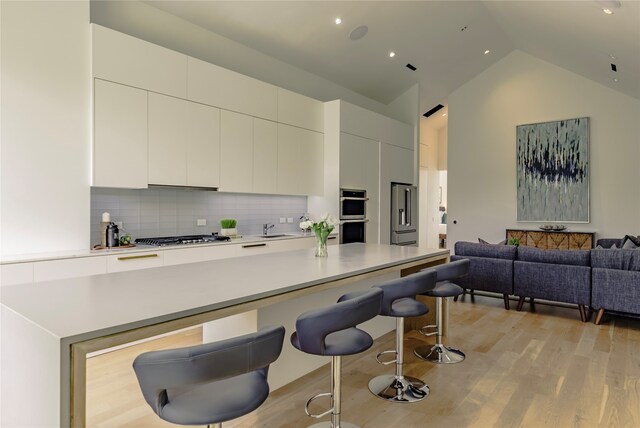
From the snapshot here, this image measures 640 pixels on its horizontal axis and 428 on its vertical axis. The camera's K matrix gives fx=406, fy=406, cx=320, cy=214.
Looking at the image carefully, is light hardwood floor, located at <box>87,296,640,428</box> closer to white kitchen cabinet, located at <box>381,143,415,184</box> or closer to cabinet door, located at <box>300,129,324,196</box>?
cabinet door, located at <box>300,129,324,196</box>

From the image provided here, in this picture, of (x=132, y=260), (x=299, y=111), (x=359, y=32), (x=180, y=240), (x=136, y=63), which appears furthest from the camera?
(x=359, y=32)

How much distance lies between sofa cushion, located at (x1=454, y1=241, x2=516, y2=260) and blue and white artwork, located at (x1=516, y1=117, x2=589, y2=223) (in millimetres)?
3640

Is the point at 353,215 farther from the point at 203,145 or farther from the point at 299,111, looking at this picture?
the point at 203,145

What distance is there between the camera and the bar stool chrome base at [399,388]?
2.60m

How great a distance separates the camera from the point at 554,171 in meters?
7.78

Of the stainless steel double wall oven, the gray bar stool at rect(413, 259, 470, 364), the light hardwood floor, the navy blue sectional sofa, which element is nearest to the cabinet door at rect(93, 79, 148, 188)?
the light hardwood floor

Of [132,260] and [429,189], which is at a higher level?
[429,189]

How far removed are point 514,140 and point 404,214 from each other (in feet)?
9.94

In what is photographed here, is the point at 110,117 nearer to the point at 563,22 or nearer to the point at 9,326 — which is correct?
the point at 9,326

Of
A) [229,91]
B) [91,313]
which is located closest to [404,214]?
[229,91]

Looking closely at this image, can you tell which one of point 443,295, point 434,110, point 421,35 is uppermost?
point 421,35

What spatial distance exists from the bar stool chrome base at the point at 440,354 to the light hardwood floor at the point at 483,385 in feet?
0.22

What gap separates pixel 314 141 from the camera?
5.73 meters

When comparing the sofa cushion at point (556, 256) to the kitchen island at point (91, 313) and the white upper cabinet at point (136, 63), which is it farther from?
the white upper cabinet at point (136, 63)
